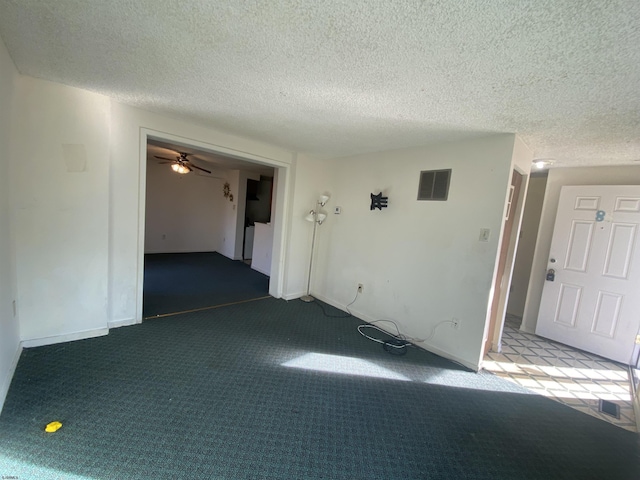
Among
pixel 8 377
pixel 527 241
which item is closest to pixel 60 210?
pixel 8 377

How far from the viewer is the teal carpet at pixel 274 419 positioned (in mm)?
1401

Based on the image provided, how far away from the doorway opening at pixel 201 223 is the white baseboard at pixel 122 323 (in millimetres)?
1321

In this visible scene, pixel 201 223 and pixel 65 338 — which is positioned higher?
pixel 201 223

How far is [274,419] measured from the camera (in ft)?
5.65

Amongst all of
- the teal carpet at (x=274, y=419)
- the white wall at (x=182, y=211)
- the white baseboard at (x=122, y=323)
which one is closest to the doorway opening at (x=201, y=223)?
the white wall at (x=182, y=211)

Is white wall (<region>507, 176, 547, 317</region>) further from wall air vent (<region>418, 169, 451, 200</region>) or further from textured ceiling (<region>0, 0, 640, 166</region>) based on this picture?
wall air vent (<region>418, 169, 451, 200</region>)

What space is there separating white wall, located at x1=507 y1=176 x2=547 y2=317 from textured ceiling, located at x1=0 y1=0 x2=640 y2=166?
158cm

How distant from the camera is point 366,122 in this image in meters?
2.36

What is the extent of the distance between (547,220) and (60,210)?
5.57 m

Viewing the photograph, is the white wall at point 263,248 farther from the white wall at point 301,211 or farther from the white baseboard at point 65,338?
the white baseboard at point 65,338

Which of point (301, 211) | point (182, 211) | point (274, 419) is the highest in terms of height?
point (301, 211)

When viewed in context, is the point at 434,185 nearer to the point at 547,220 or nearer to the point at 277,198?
the point at 547,220

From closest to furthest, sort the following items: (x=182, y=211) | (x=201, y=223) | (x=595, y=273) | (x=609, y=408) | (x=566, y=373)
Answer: (x=609, y=408) → (x=566, y=373) → (x=595, y=273) → (x=182, y=211) → (x=201, y=223)

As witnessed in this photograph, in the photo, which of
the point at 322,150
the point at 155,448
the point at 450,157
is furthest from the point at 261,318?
the point at 450,157
